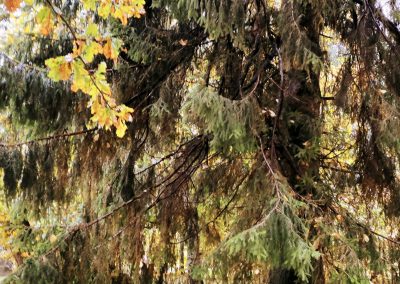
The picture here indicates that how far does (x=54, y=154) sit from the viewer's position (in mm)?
4266

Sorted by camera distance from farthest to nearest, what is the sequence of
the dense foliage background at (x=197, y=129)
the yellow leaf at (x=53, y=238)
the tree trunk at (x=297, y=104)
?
1. the yellow leaf at (x=53, y=238)
2. the tree trunk at (x=297, y=104)
3. the dense foliage background at (x=197, y=129)

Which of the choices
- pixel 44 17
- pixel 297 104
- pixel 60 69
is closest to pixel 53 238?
pixel 60 69

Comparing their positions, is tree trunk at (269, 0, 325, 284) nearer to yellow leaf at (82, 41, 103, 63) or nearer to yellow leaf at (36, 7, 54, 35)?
yellow leaf at (82, 41, 103, 63)

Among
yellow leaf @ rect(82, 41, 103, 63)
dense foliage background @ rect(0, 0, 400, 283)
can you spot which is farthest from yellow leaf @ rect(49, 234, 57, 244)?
yellow leaf @ rect(82, 41, 103, 63)

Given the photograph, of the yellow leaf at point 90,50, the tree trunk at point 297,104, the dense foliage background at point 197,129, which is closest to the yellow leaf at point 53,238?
the dense foliage background at point 197,129

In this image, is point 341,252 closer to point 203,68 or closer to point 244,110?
point 244,110

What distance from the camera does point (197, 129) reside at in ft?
13.5

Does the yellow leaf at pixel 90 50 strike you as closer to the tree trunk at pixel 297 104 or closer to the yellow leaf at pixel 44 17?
the yellow leaf at pixel 44 17

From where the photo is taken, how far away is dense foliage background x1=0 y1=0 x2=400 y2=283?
11.0 ft

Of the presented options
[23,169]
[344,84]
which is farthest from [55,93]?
[344,84]

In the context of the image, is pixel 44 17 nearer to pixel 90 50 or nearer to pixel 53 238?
pixel 90 50

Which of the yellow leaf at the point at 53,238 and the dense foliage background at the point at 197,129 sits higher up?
the dense foliage background at the point at 197,129

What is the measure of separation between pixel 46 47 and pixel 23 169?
3.78 ft

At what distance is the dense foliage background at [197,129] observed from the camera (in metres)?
3.34
